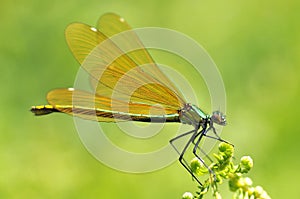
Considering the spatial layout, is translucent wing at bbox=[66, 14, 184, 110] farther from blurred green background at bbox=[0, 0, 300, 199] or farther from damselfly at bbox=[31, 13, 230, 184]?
blurred green background at bbox=[0, 0, 300, 199]

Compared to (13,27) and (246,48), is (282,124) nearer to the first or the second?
(246,48)

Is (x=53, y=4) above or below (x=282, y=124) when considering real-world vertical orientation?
above

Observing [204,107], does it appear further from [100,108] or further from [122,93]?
[100,108]

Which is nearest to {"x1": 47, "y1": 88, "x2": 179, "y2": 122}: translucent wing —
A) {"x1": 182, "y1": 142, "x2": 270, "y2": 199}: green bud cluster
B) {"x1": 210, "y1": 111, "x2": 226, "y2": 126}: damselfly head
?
{"x1": 210, "y1": 111, "x2": 226, "y2": 126}: damselfly head

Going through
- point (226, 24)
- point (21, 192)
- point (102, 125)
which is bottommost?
point (21, 192)

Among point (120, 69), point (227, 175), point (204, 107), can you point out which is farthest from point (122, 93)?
point (204, 107)

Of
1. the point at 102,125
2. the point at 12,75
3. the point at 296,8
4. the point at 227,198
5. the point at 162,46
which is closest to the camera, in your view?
the point at 227,198

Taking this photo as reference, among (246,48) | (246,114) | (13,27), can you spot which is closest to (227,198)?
(246,114)
